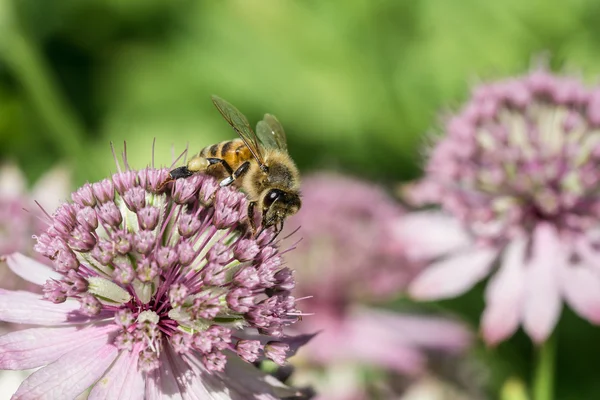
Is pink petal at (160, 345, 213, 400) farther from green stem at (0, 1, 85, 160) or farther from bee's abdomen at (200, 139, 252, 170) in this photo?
green stem at (0, 1, 85, 160)

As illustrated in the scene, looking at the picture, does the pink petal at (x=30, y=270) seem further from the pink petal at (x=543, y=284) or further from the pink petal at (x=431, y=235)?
the pink petal at (x=431, y=235)

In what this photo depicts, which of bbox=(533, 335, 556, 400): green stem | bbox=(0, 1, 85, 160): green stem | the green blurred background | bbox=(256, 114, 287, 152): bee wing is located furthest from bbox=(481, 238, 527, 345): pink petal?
the green blurred background

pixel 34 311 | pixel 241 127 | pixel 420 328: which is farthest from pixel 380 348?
pixel 34 311

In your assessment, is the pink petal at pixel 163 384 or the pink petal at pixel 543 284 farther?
the pink petal at pixel 543 284

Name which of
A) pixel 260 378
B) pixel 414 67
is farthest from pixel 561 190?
pixel 414 67

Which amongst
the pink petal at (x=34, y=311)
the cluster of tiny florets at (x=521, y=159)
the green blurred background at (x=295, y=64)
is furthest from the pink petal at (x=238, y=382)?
the green blurred background at (x=295, y=64)

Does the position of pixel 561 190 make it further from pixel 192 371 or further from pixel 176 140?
pixel 176 140

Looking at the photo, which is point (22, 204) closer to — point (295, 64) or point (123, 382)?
point (123, 382)
